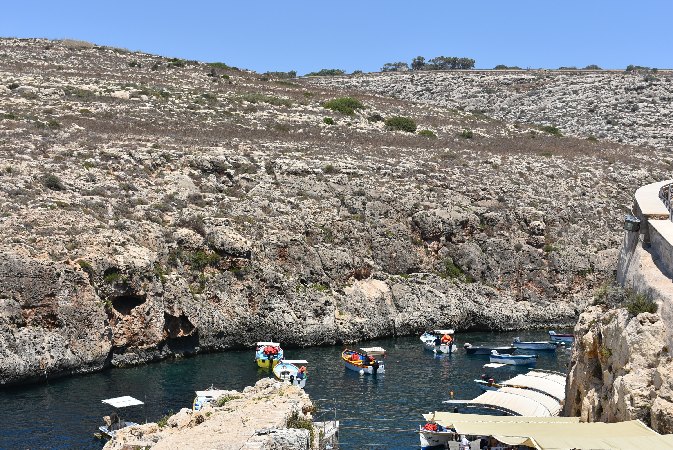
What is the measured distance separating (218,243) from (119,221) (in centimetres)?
795

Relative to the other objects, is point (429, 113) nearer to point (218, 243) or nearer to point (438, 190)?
point (438, 190)

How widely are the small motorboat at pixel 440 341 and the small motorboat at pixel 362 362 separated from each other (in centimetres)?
636

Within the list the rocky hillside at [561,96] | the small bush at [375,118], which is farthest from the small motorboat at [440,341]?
the rocky hillside at [561,96]

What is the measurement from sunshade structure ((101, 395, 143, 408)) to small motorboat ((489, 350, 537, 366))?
28259mm

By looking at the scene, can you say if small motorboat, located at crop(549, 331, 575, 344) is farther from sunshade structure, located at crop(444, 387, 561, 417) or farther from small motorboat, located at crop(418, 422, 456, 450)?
small motorboat, located at crop(418, 422, 456, 450)

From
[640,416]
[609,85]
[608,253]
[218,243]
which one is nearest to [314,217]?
[218,243]

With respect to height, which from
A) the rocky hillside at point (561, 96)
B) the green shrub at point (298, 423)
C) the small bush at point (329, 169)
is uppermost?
the rocky hillside at point (561, 96)

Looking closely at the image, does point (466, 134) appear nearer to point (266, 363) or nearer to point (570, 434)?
point (266, 363)

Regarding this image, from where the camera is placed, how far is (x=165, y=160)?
75.7 m

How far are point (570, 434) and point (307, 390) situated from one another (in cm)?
2647

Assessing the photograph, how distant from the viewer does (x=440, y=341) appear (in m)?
64.6

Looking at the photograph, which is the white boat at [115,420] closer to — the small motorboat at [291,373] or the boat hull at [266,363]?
the small motorboat at [291,373]

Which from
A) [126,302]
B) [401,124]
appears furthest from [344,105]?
[126,302]

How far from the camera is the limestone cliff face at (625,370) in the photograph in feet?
82.1
